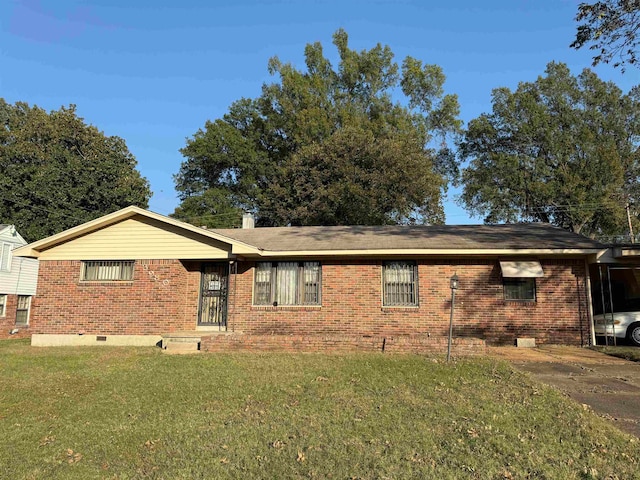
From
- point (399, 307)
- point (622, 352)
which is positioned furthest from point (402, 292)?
point (622, 352)

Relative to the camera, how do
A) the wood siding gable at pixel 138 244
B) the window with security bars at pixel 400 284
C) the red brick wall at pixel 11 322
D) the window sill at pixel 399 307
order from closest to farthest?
the window sill at pixel 399 307, the window with security bars at pixel 400 284, the wood siding gable at pixel 138 244, the red brick wall at pixel 11 322

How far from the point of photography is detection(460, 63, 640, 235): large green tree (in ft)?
105

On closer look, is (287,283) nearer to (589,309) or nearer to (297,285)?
(297,285)

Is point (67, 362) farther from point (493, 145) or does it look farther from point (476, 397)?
point (493, 145)

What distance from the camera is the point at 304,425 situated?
5.43 metres

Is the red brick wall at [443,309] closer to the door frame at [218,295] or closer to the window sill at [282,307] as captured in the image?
the window sill at [282,307]

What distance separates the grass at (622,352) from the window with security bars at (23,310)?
92.6ft

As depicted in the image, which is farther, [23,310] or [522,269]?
[23,310]

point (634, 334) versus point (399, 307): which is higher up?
point (399, 307)

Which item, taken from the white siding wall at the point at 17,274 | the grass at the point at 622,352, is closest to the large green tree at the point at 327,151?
the white siding wall at the point at 17,274

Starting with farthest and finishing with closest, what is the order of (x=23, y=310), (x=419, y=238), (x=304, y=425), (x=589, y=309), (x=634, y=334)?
1. (x=23, y=310)
2. (x=419, y=238)
3. (x=634, y=334)
4. (x=589, y=309)
5. (x=304, y=425)

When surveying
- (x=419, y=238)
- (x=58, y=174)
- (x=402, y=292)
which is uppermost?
(x=58, y=174)

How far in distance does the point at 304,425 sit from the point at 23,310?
27051 mm

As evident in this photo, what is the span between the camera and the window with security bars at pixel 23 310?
25791 millimetres
